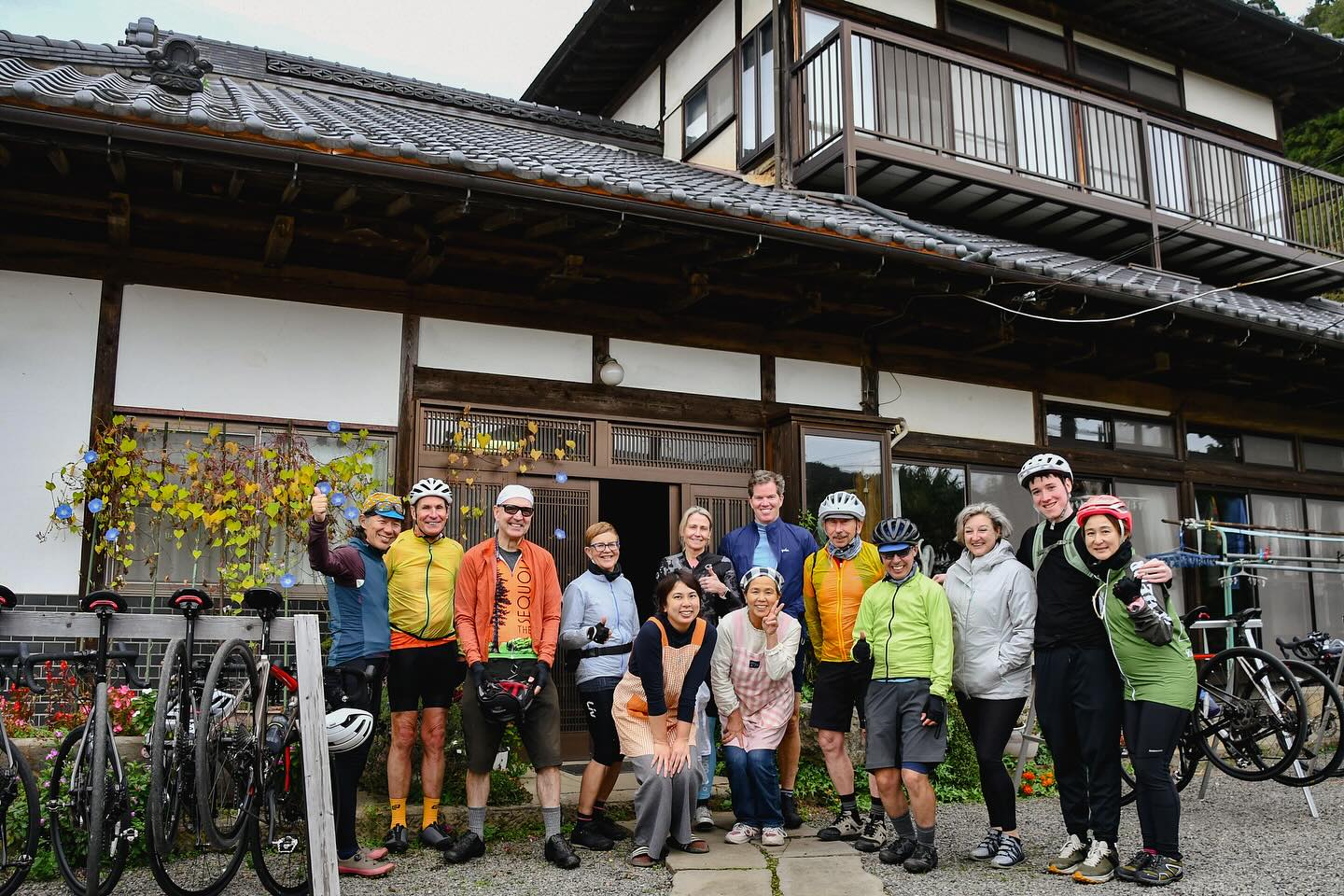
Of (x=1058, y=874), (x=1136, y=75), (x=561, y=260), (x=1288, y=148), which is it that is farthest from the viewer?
(x=1288, y=148)

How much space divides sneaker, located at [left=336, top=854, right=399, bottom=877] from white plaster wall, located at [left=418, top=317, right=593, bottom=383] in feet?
11.1

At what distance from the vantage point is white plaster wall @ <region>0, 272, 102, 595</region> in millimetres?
5863

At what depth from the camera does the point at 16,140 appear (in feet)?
16.9

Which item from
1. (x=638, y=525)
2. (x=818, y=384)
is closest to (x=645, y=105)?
(x=638, y=525)

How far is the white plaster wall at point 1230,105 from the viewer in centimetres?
1232

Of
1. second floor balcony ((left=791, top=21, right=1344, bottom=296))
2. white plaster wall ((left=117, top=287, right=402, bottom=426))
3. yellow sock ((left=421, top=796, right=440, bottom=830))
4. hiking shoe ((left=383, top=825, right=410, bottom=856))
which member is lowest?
hiking shoe ((left=383, top=825, right=410, bottom=856))

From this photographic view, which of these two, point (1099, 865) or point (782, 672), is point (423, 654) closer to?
point (782, 672)

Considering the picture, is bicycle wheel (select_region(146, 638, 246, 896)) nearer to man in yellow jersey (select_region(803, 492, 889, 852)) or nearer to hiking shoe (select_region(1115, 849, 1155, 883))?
man in yellow jersey (select_region(803, 492, 889, 852))

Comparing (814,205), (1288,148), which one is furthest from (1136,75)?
(1288,148)

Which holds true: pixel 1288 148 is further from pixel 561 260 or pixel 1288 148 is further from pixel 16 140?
Answer: pixel 16 140

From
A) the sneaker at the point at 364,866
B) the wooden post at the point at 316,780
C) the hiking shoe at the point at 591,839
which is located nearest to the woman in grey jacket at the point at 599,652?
the hiking shoe at the point at 591,839

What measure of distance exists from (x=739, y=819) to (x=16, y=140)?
5.29m

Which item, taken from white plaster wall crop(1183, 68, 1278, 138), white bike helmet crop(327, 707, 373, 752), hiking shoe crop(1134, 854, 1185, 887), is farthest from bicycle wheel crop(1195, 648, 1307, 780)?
white plaster wall crop(1183, 68, 1278, 138)

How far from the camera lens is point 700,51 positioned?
11.3 meters
